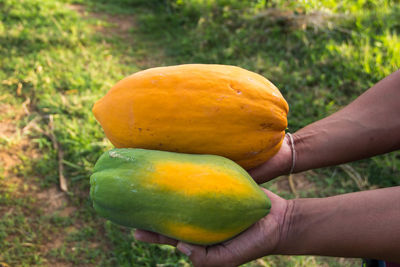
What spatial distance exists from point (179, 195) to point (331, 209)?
60 centimetres

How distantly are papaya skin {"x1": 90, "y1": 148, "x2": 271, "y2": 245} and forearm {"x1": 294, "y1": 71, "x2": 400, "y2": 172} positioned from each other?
0.70 m

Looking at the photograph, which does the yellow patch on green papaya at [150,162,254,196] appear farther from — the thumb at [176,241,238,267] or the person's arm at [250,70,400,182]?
the person's arm at [250,70,400,182]

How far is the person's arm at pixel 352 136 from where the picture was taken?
171cm

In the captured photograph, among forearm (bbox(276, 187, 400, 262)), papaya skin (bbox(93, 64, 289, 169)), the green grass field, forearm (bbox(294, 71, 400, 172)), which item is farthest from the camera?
the green grass field

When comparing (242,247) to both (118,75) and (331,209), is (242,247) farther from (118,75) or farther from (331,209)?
(118,75)

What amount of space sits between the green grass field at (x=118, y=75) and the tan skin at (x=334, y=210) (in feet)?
3.06

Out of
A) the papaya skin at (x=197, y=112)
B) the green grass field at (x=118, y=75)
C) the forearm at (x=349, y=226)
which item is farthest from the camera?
the green grass field at (x=118, y=75)

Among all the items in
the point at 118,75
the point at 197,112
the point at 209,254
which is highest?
the point at 197,112

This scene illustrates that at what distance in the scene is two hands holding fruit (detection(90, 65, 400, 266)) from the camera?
1.21 meters

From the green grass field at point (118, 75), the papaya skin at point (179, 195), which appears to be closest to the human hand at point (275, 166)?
the papaya skin at point (179, 195)

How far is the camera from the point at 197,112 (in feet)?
4.30

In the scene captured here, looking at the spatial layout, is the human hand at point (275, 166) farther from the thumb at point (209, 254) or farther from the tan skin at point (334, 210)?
the thumb at point (209, 254)

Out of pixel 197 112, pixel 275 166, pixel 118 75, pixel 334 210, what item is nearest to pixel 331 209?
pixel 334 210

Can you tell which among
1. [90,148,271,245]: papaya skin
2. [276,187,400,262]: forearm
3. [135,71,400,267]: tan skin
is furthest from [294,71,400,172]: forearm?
[90,148,271,245]: papaya skin
